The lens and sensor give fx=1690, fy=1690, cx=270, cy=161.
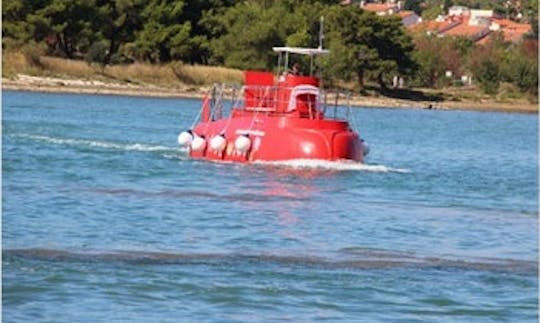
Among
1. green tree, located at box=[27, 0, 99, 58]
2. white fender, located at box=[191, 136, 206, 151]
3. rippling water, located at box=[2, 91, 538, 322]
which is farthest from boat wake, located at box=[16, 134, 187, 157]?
green tree, located at box=[27, 0, 99, 58]

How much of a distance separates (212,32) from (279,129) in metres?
66.7

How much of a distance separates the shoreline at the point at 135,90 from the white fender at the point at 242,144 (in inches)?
1922

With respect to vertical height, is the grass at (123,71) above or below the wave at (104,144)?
below

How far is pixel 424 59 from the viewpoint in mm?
129875

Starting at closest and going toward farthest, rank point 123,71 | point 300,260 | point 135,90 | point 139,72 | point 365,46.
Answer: point 300,260 < point 135,90 < point 123,71 < point 139,72 < point 365,46

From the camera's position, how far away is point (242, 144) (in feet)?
126

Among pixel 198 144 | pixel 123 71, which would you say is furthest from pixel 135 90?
pixel 198 144

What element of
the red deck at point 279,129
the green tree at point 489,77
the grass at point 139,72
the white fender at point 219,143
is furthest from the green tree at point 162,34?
Answer: the white fender at point 219,143

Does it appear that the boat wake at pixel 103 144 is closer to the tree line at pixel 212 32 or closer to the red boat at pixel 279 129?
the red boat at pixel 279 129

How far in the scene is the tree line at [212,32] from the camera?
3659 inches

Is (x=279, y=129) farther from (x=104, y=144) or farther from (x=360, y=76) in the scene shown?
(x=360, y=76)

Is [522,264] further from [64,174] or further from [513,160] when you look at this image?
[513,160]

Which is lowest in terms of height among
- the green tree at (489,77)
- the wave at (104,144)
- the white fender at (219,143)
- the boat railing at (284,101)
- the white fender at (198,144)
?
the green tree at (489,77)

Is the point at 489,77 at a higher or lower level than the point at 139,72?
lower
